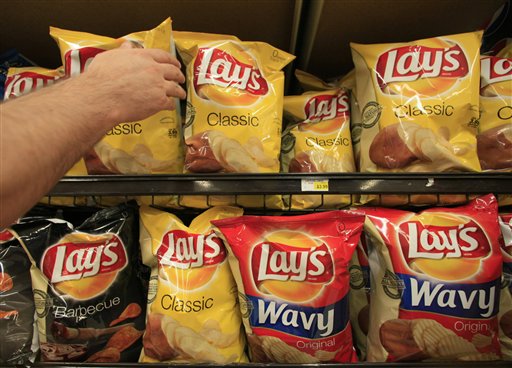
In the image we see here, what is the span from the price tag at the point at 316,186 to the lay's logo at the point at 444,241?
24 centimetres

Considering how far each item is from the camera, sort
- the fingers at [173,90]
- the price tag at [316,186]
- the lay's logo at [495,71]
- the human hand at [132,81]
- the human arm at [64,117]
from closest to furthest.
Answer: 1. the human arm at [64,117]
2. the human hand at [132,81]
3. the fingers at [173,90]
4. the price tag at [316,186]
5. the lay's logo at [495,71]

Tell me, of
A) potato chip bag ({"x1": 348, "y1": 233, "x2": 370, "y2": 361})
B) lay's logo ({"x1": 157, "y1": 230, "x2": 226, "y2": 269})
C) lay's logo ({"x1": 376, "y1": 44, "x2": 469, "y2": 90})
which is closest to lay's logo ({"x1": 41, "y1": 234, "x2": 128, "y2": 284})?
lay's logo ({"x1": 157, "y1": 230, "x2": 226, "y2": 269})

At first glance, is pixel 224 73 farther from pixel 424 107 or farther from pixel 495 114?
→ pixel 495 114

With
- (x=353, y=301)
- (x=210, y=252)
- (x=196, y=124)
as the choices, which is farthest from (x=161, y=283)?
(x=353, y=301)

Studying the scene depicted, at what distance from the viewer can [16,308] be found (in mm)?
923

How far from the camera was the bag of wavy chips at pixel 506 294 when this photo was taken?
0.93m

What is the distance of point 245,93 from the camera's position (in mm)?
968

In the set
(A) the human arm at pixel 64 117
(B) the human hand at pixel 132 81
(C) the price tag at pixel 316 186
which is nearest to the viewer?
(A) the human arm at pixel 64 117

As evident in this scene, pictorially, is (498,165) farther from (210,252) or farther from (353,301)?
(210,252)

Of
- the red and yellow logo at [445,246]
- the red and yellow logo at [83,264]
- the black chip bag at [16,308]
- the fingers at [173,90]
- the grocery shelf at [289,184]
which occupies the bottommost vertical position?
the black chip bag at [16,308]

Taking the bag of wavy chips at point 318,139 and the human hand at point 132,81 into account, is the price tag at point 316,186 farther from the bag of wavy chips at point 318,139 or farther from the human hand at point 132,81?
the human hand at point 132,81

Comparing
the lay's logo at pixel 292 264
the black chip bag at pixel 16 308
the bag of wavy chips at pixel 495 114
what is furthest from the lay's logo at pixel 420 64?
the black chip bag at pixel 16 308

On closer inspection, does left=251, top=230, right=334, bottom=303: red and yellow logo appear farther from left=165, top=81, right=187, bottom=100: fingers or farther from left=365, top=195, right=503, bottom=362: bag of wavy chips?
left=165, top=81, right=187, bottom=100: fingers

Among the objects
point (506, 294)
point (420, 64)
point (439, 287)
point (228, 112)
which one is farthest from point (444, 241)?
point (228, 112)
